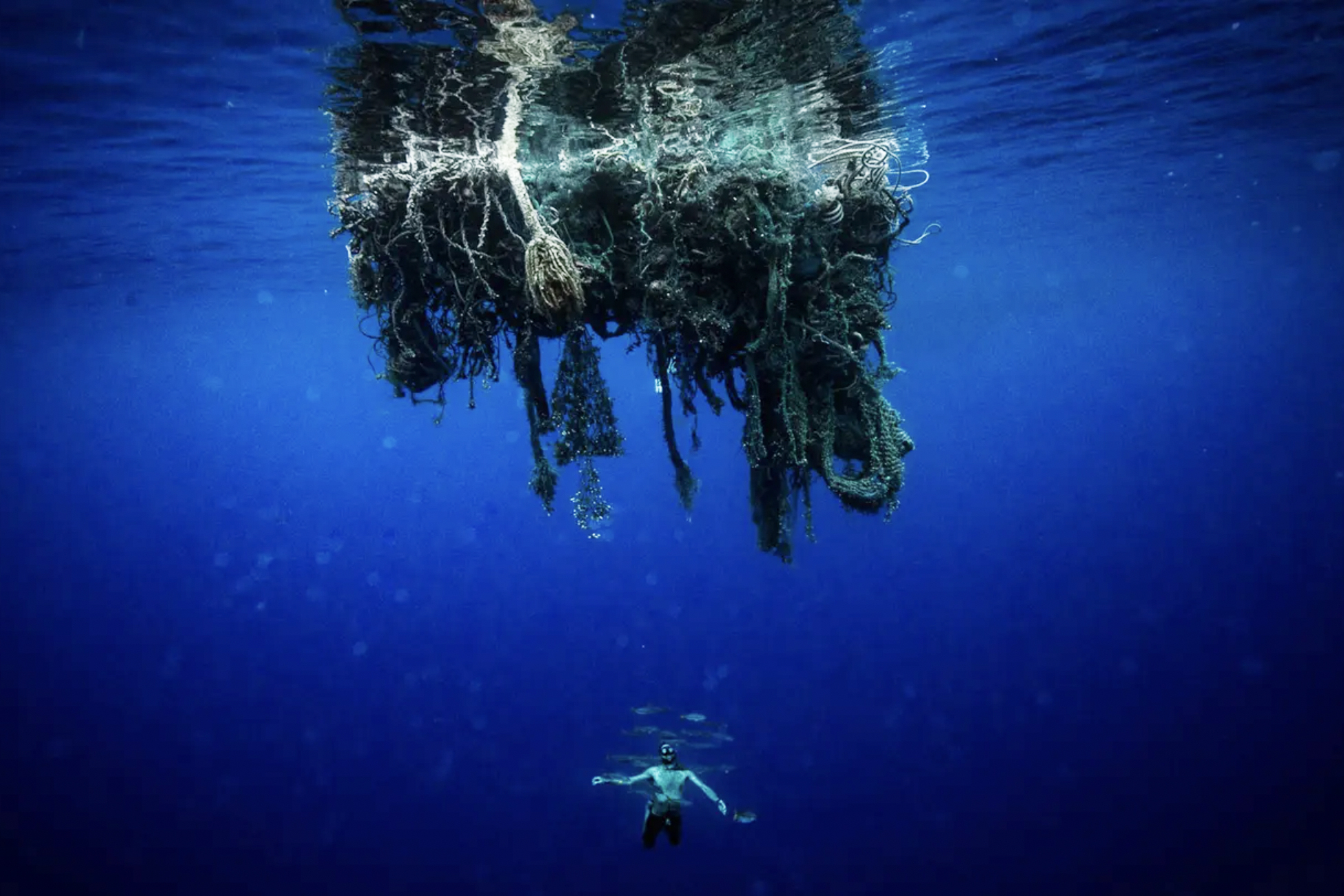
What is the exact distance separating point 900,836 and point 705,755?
18.3 ft

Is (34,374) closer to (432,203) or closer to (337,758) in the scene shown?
(337,758)

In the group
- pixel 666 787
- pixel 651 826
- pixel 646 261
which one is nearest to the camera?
pixel 646 261

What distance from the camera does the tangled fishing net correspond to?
5250mm

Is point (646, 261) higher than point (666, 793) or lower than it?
higher

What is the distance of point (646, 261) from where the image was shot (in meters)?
5.42

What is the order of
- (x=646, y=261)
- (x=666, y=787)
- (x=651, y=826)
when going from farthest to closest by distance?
1. (x=651, y=826)
2. (x=666, y=787)
3. (x=646, y=261)

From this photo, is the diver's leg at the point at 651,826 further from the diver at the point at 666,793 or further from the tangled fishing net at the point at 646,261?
the tangled fishing net at the point at 646,261

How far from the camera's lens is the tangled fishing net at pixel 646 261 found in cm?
525

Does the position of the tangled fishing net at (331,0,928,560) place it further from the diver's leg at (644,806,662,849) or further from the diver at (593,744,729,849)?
the diver's leg at (644,806,662,849)

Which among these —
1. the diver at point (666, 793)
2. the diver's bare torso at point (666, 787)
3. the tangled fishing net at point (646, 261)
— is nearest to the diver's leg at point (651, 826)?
the diver at point (666, 793)

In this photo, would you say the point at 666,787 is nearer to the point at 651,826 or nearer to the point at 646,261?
the point at 651,826

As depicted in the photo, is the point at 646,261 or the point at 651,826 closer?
the point at 646,261

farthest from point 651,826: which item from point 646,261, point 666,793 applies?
point 646,261

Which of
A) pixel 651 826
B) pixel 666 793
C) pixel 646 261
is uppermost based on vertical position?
pixel 646 261
